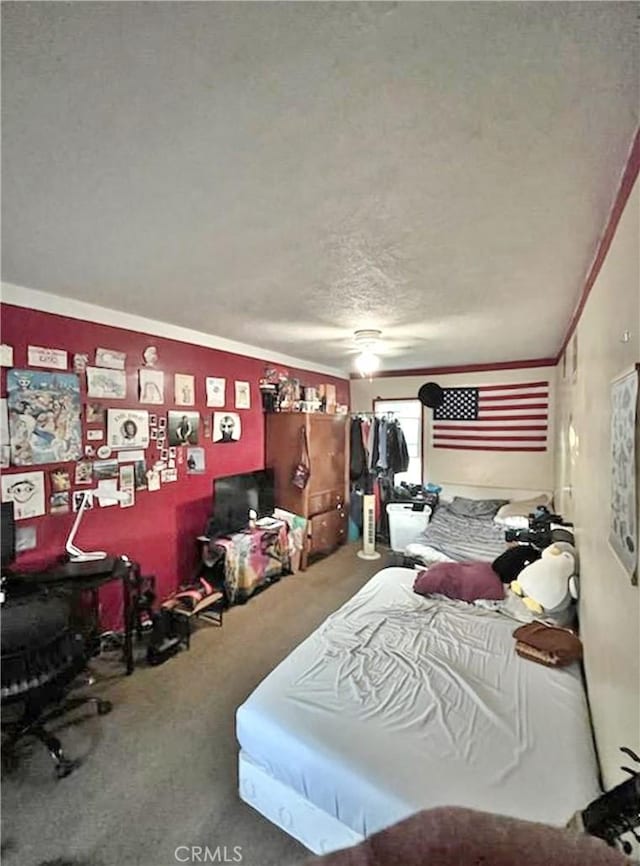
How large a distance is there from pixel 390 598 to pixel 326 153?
93.5 inches

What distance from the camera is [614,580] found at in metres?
1.26

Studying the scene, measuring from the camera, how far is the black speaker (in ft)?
17.1

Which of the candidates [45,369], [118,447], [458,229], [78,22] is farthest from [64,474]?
[458,229]

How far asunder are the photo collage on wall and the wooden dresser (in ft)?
3.15

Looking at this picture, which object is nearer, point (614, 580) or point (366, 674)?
point (614, 580)

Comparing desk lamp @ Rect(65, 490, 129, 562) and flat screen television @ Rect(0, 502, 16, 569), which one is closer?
flat screen television @ Rect(0, 502, 16, 569)

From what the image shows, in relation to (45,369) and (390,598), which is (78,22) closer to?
(45,369)

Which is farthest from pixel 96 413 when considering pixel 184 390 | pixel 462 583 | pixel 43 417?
pixel 462 583

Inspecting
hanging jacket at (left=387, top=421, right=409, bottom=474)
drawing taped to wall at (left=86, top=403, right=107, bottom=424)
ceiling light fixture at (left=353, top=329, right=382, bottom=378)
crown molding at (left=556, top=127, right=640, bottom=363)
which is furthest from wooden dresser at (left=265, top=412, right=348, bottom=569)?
crown molding at (left=556, top=127, right=640, bottom=363)

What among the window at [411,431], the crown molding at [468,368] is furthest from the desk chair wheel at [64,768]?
the crown molding at [468,368]

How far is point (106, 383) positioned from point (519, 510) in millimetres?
4105

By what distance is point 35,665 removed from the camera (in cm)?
173

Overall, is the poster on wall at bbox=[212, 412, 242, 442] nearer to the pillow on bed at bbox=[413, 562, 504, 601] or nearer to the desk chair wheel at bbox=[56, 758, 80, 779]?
the pillow on bed at bbox=[413, 562, 504, 601]

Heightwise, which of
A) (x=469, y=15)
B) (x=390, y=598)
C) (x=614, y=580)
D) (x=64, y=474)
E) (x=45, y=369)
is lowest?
(x=390, y=598)
